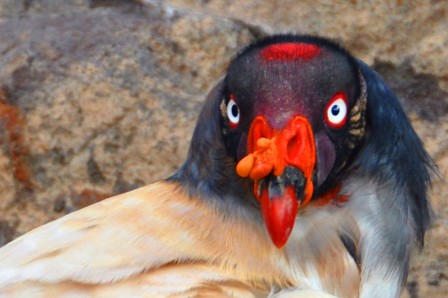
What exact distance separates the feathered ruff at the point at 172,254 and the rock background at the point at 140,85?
3.88 ft

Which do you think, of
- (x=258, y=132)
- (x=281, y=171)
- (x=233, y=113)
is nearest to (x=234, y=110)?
(x=233, y=113)

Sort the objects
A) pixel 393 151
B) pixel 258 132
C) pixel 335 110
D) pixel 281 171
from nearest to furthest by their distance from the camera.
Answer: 1. pixel 281 171
2. pixel 258 132
3. pixel 335 110
4. pixel 393 151

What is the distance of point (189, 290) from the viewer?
2.03m

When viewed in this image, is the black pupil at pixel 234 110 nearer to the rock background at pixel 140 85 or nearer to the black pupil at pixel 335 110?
the black pupil at pixel 335 110

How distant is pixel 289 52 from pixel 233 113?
0.20 meters

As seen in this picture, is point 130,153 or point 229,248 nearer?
point 229,248

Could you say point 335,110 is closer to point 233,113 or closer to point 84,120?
point 233,113

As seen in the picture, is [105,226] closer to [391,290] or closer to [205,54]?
[391,290]

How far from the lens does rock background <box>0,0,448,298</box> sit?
11.8 ft

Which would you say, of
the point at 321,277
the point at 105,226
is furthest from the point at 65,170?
the point at 321,277

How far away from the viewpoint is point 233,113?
2242 mm

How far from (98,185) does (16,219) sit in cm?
33

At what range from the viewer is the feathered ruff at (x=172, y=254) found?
82.4 inches

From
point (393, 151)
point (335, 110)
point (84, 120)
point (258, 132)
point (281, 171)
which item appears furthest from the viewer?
point (84, 120)
